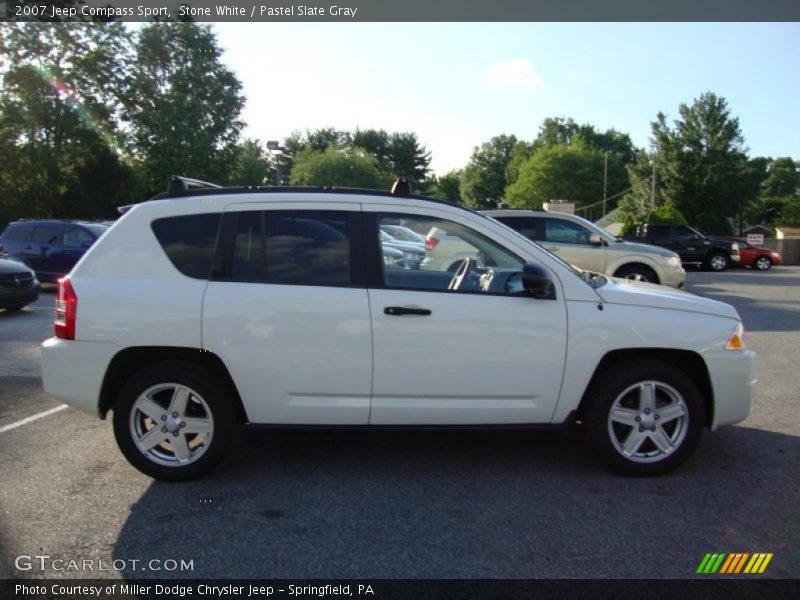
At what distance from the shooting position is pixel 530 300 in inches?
161

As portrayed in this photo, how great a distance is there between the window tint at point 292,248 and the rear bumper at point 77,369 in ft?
3.17

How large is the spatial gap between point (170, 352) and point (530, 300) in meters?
2.33

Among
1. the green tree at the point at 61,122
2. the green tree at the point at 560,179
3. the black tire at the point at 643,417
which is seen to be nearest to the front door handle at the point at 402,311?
the black tire at the point at 643,417

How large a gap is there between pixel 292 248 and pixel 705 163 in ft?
153

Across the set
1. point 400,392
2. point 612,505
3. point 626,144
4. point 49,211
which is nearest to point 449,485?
point 400,392

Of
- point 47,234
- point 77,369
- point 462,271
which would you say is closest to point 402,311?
point 462,271

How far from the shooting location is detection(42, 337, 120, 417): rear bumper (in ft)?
13.2

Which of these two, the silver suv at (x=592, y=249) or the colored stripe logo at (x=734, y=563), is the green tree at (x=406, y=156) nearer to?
the silver suv at (x=592, y=249)

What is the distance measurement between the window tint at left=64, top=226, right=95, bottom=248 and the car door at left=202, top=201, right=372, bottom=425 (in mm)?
12538

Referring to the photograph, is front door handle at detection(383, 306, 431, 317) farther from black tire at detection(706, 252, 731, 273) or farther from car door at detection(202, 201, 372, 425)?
black tire at detection(706, 252, 731, 273)

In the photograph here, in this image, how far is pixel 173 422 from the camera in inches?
161

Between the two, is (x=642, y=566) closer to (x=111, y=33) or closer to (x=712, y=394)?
(x=712, y=394)

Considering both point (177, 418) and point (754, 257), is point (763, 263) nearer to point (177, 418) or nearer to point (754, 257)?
point (754, 257)

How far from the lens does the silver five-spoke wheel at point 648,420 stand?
4152mm
